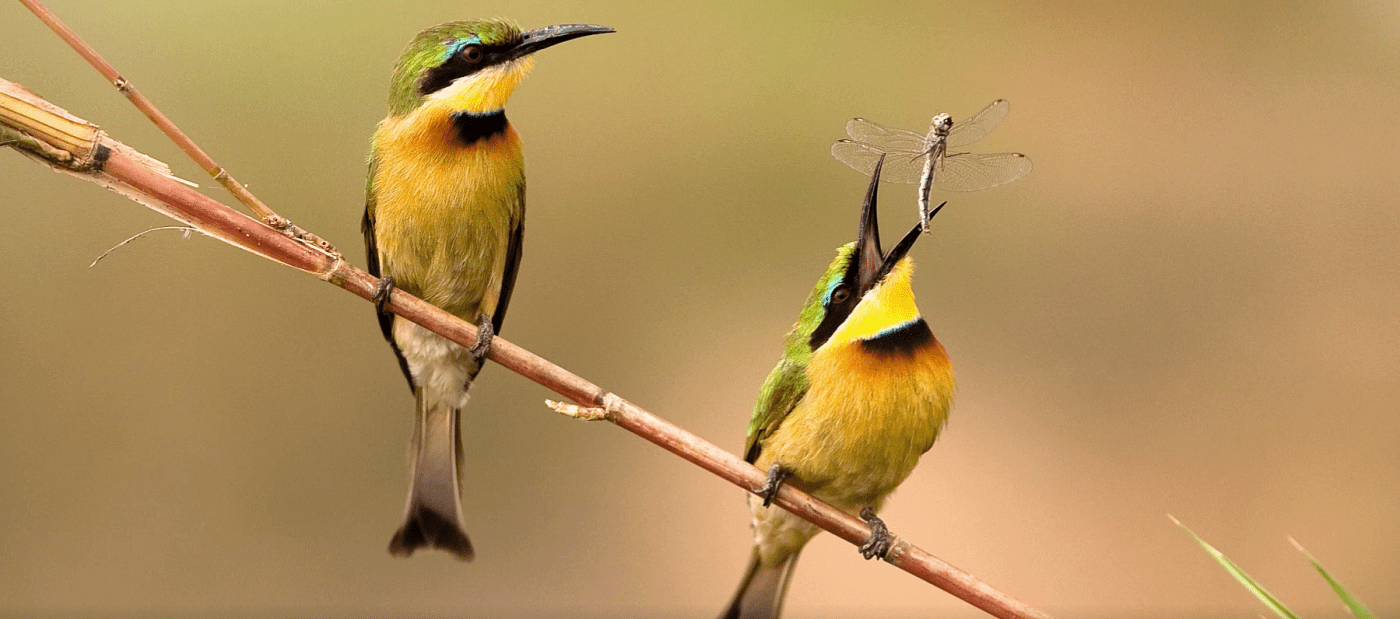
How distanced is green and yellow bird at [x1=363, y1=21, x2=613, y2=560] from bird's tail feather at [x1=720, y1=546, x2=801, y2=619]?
0.49 meters

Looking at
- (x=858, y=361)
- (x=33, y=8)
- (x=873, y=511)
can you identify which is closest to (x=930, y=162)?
(x=858, y=361)

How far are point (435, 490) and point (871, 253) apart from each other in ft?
2.11

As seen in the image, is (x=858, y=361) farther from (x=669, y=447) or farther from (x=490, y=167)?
(x=490, y=167)

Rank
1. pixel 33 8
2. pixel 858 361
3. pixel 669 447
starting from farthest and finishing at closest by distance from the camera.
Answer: pixel 858 361, pixel 669 447, pixel 33 8

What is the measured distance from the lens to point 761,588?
1638 millimetres

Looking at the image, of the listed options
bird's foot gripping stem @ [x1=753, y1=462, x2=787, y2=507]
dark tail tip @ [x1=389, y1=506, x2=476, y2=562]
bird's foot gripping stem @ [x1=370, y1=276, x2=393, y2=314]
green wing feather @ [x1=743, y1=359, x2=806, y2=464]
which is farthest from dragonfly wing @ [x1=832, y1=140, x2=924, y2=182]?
dark tail tip @ [x1=389, y1=506, x2=476, y2=562]

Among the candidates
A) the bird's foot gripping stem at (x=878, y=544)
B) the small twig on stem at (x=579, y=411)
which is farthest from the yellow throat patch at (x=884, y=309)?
the small twig on stem at (x=579, y=411)

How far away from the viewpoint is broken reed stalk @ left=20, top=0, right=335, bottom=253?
0.86 meters

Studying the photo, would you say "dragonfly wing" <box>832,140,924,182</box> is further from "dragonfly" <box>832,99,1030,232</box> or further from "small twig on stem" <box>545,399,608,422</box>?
"small twig on stem" <box>545,399,608,422</box>

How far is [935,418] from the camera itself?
146 cm

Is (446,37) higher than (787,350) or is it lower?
higher

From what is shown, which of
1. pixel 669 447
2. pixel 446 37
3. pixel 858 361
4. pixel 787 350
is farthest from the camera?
pixel 787 350

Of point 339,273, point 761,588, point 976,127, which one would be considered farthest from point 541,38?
point 761,588

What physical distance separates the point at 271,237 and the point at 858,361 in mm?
756
